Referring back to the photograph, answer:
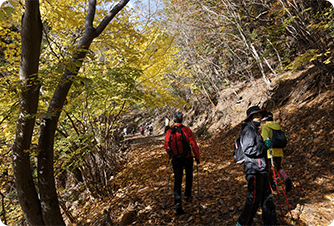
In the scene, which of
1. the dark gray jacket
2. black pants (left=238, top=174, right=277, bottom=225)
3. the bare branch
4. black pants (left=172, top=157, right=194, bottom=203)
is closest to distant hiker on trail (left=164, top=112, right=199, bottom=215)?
black pants (left=172, top=157, right=194, bottom=203)

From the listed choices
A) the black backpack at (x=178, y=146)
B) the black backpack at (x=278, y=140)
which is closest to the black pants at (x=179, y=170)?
the black backpack at (x=178, y=146)

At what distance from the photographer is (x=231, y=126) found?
10867 millimetres

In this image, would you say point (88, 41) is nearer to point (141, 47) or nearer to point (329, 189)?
point (141, 47)

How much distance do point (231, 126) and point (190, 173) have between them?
309 inches

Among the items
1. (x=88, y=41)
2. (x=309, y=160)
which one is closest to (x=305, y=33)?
(x=309, y=160)

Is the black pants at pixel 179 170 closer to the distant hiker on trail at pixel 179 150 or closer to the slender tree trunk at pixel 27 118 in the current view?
the distant hiker on trail at pixel 179 150

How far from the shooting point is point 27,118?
Answer: 117 inches

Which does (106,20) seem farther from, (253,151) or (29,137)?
(253,151)

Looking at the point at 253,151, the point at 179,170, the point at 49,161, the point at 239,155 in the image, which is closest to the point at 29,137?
the point at 49,161

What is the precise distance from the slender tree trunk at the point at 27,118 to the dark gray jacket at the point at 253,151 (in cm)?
361

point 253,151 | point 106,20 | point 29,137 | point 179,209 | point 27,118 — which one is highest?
point 106,20

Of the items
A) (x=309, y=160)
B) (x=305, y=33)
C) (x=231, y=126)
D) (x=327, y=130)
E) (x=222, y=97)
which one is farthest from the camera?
(x=222, y=97)

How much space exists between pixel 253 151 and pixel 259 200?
75 centimetres

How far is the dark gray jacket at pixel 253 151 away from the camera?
2.64m
